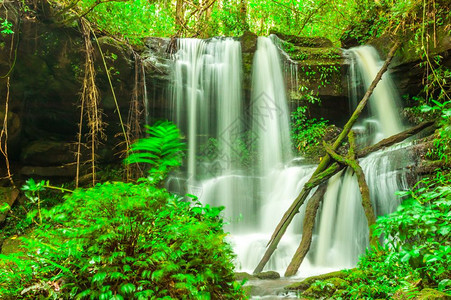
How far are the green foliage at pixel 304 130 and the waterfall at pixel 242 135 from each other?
282 millimetres

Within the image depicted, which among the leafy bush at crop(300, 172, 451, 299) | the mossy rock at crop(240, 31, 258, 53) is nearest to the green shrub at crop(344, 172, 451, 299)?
the leafy bush at crop(300, 172, 451, 299)

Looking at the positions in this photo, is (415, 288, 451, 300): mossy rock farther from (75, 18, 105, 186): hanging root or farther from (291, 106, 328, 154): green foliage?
(291, 106, 328, 154): green foliage

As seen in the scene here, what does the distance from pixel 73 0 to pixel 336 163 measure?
18.1 feet

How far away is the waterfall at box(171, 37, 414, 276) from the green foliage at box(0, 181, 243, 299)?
455cm

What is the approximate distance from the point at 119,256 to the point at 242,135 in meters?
8.06

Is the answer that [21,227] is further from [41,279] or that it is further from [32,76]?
[41,279]

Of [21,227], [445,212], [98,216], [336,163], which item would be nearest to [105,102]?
[21,227]

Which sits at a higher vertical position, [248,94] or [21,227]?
[248,94]

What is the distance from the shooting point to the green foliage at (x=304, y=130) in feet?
30.4

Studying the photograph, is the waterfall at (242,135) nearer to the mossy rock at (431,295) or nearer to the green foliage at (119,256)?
the mossy rock at (431,295)

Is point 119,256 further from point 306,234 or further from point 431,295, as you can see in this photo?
point 306,234

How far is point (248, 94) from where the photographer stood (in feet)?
30.1

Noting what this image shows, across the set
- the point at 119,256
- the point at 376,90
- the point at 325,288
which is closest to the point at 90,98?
the point at 119,256

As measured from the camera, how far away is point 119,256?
1629mm
